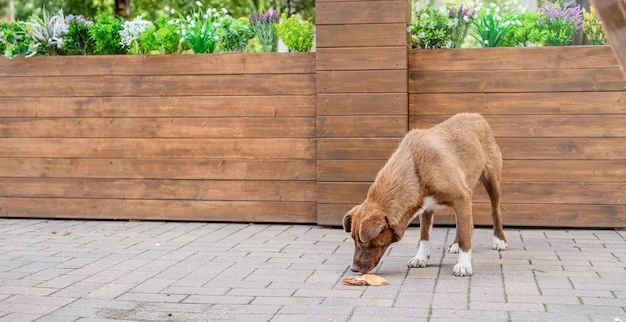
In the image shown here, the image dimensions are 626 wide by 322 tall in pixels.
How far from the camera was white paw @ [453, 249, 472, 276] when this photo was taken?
18.6 feet

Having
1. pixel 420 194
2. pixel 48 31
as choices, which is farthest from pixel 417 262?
pixel 48 31

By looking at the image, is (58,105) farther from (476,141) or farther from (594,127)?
(594,127)

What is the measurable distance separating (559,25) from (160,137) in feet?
13.1

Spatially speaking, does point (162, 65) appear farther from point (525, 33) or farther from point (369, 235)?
point (369, 235)

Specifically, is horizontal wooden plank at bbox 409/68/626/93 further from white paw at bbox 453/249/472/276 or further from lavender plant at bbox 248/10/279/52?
white paw at bbox 453/249/472/276

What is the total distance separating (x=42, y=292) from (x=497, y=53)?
4.50m

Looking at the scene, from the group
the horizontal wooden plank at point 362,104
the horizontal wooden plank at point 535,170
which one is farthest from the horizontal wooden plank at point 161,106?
the horizontal wooden plank at point 535,170

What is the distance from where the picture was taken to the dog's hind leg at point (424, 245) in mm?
6027

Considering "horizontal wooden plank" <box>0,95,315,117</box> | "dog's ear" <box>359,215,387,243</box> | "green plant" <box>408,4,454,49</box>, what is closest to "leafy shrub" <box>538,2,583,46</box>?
"green plant" <box>408,4,454,49</box>

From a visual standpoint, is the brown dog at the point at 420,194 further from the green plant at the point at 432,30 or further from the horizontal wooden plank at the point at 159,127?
the horizontal wooden plank at the point at 159,127

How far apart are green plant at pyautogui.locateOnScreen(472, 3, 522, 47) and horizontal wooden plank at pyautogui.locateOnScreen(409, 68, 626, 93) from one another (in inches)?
16.8

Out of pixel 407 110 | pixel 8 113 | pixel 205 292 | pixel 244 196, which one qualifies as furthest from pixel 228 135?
pixel 205 292

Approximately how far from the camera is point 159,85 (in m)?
8.34

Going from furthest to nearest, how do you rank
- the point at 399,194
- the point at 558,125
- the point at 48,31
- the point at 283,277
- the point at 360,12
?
the point at 48,31 → the point at 360,12 → the point at 558,125 → the point at 283,277 → the point at 399,194
